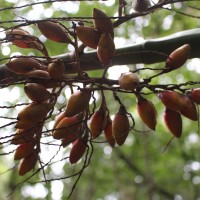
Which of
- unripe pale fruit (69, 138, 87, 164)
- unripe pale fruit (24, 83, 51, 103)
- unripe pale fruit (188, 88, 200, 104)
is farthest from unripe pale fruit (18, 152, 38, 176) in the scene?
unripe pale fruit (188, 88, 200, 104)

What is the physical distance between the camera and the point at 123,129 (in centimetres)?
100

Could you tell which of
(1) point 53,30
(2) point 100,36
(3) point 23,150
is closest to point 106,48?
(2) point 100,36

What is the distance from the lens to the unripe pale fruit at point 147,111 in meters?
1.02

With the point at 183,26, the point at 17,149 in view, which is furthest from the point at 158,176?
the point at 17,149

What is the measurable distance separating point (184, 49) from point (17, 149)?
0.47 metres

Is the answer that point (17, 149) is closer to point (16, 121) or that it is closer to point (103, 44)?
point (16, 121)

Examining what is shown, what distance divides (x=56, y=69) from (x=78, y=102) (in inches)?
3.4

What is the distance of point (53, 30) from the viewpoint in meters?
1.09

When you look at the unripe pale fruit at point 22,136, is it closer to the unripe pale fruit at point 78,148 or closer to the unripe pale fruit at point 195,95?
the unripe pale fruit at point 78,148

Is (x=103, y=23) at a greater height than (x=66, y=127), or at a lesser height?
greater

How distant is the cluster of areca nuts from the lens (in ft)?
3.16

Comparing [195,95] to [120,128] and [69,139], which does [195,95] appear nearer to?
[120,128]

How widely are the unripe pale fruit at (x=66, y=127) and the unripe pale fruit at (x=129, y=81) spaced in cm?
16

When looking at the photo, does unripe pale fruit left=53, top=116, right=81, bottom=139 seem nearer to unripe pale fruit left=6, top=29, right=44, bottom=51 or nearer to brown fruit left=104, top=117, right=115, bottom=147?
brown fruit left=104, top=117, right=115, bottom=147
